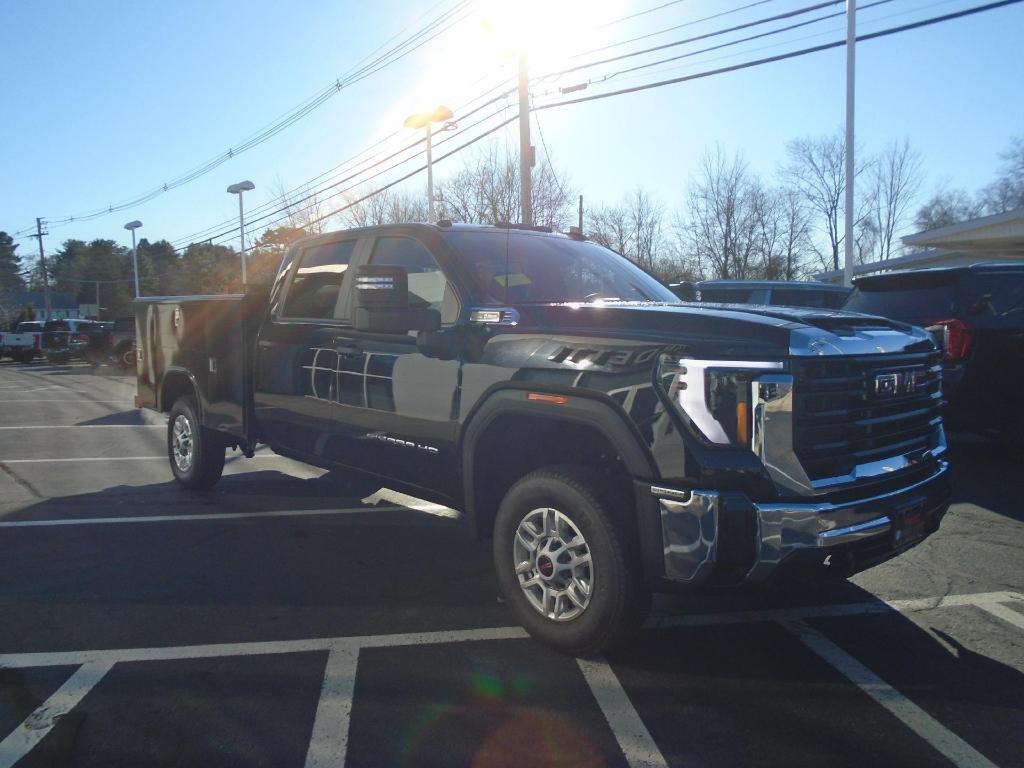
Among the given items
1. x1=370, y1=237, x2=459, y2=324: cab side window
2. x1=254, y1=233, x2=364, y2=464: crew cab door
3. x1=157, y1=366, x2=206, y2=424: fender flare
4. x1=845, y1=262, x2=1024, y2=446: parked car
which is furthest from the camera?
x1=845, y1=262, x2=1024, y2=446: parked car

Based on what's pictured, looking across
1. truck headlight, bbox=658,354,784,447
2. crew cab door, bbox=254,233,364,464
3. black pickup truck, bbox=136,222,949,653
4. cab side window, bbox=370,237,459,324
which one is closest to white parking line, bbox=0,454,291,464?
crew cab door, bbox=254,233,364,464

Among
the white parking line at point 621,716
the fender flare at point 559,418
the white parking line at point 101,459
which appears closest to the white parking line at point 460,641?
the white parking line at point 621,716

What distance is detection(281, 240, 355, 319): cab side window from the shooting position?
552cm

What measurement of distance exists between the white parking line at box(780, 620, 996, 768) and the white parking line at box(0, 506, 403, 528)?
3587 millimetres

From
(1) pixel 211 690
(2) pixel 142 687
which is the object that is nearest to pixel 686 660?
(1) pixel 211 690

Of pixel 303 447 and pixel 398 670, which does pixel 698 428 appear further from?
pixel 303 447

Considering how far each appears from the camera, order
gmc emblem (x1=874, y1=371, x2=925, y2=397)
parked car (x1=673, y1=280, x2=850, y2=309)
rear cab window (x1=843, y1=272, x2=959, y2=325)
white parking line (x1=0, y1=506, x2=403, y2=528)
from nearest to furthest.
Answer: gmc emblem (x1=874, y1=371, x2=925, y2=397)
white parking line (x1=0, y1=506, x2=403, y2=528)
rear cab window (x1=843, y1=272, x2=959, y2=325)
parked car (x1=673, y1=280, x2=850, y2=309)

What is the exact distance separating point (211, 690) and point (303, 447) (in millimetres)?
2334

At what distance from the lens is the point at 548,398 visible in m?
3.71

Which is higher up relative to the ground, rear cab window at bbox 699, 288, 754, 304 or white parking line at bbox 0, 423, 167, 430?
rear cab window at bbox 699, 288, 754, 304

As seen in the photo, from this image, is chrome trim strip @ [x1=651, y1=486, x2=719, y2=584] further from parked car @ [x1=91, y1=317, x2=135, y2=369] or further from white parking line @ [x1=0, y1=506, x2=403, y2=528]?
parked car @ [x1=91, y1=317, x2=135, y2=369]

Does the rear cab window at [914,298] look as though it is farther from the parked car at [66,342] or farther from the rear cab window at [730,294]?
the parked car at [66,342]

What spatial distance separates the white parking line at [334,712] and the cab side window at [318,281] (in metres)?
2.40

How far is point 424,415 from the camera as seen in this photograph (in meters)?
4.48
